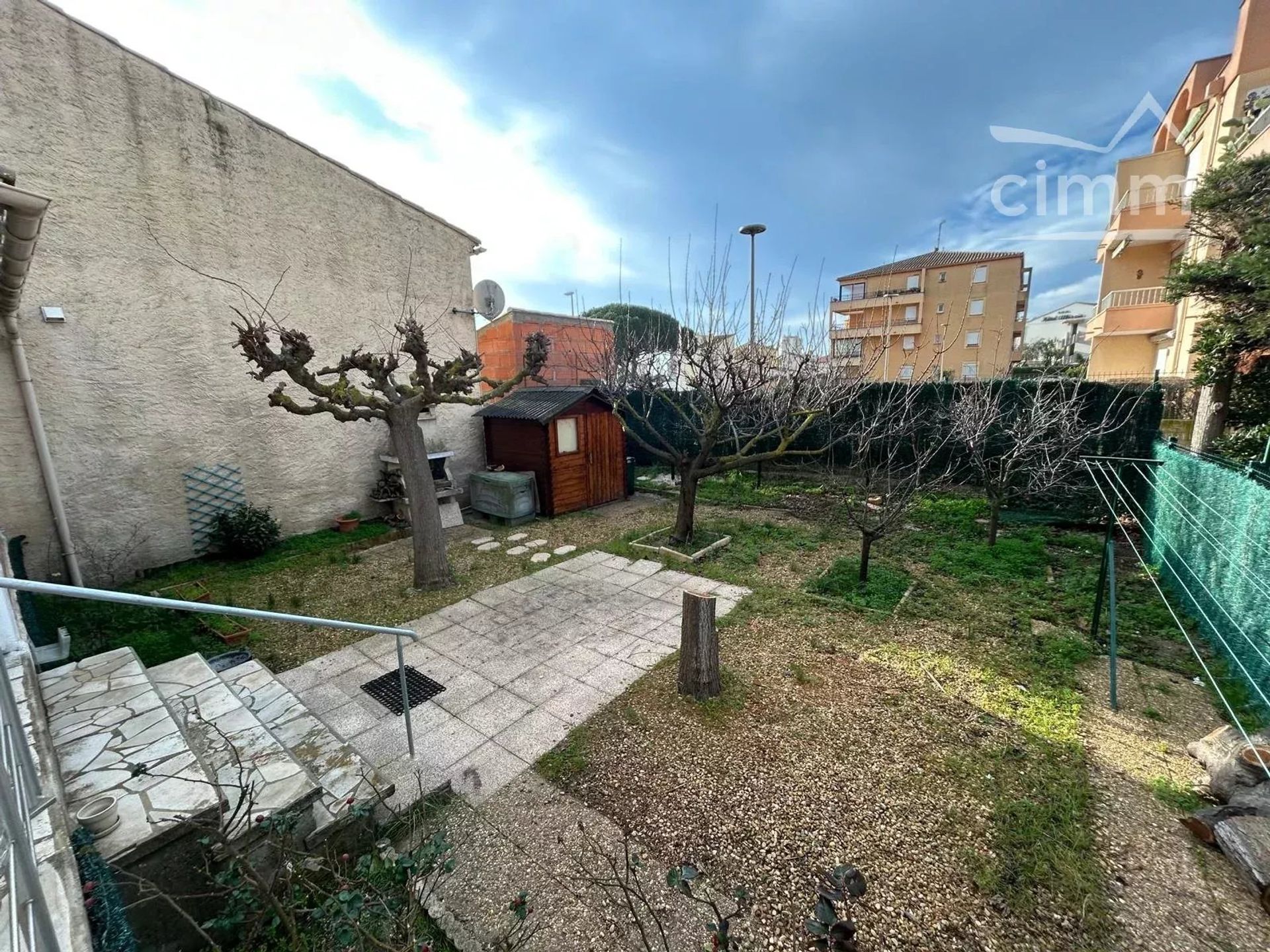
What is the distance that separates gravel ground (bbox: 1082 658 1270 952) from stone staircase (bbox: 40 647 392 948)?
12.6 ft

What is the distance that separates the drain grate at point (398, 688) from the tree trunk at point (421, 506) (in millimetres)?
1843

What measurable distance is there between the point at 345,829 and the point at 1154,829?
4.49 m

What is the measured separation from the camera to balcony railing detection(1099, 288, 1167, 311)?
15880 mm

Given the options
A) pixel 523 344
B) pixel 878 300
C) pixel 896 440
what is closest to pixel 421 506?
pixel 896 440

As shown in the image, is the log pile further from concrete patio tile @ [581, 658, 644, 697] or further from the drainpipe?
the drainpipe

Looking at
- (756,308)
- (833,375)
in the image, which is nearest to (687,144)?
(756,308)

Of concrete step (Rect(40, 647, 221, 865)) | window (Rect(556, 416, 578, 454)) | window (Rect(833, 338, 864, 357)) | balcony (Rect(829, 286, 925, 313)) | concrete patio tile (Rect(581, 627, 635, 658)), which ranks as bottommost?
concrete patio tile (Rect(581, 627, 635, 658))

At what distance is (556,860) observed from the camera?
8.53ft

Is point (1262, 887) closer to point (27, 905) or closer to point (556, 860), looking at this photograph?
point (556, 860)

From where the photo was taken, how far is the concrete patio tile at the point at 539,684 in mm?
4031

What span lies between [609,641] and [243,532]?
580cm

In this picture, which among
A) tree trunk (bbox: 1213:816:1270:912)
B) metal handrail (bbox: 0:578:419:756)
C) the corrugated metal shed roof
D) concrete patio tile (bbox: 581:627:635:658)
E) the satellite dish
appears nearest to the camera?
metal handrail (bbox: 0:578:419:756)

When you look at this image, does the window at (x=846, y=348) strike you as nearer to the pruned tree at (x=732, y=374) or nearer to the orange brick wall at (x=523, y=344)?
the pruned tree at (x=732, y=374)

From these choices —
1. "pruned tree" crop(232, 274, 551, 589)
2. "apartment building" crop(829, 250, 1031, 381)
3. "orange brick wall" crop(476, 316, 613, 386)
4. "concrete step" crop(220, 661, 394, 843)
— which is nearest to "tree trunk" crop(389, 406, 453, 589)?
"pruned tree" crop(232, 274, 551, 589)
